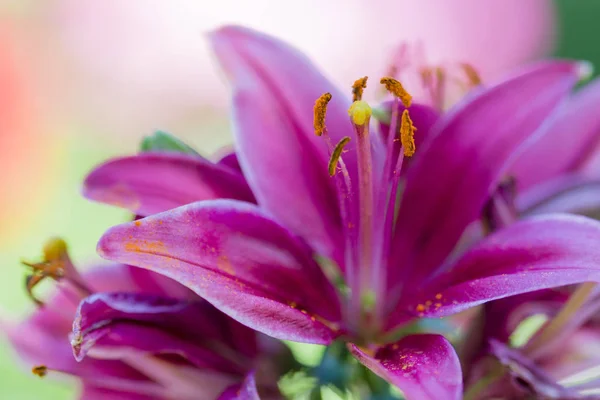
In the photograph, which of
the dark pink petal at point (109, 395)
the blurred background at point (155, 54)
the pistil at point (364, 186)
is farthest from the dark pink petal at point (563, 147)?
the blurred background at point (155, 54)

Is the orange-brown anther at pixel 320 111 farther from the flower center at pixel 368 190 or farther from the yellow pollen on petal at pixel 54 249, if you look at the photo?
the yellow pollen on petal at pixel 54 249

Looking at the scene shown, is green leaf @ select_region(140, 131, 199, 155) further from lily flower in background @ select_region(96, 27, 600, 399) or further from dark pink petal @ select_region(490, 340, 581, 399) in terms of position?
dark pink petal @ select_region(490, 340, 581, 399)

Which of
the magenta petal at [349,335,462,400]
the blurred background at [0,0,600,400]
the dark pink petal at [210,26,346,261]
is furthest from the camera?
the blurred background at [0,0,600,400]

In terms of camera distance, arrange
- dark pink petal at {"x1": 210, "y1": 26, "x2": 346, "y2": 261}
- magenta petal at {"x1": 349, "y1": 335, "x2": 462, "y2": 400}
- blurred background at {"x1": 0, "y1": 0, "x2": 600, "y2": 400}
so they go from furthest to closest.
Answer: blurred background at {"x1": 0, "y1": 0, "x2": 600, "y2": 400}
dark pink petal at {"x1": 210, "y1": 26, "x2": 346, "y2": 261}
magenta petal at {"x1": 349, "y1": 335, "x2": 462, "y2": 400}

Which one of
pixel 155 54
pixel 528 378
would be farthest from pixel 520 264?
pixel 155 54

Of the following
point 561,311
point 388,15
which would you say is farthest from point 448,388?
point 388,15

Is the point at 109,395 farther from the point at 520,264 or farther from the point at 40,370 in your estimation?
the point at 520,264

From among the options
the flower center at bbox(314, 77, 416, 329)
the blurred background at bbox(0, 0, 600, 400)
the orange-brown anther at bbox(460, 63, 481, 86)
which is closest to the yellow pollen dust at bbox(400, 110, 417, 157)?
the flower center at bbox(314, 77, 416, 329)
